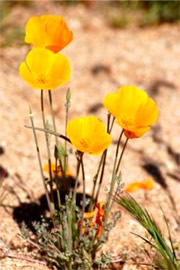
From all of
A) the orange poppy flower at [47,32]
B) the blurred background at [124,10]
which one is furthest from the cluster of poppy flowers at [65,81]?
the blurred background at [124,10]

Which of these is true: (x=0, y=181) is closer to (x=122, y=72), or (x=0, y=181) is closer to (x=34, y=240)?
(x=34, y=240)

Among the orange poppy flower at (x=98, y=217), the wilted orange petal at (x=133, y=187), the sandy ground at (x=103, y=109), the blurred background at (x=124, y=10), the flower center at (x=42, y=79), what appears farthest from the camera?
the blurred background at (x=124, y=10)

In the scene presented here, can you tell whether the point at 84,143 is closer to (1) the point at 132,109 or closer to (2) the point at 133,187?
(1) the point at 132,109

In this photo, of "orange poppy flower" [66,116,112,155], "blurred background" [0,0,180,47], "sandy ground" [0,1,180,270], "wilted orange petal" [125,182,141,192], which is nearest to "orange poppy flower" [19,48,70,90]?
"orange poppy flower" [66,116,112,155]

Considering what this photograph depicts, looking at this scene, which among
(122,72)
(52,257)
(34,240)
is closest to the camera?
(52,257)

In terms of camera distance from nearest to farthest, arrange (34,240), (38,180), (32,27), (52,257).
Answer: (32,27), (52,257), (34,240), (38,180)

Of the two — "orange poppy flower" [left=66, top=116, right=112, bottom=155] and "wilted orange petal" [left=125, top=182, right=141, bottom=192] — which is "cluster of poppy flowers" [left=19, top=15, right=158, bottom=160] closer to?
"orange poppy flower" [left=66, top=116, right=112, bottom=155]

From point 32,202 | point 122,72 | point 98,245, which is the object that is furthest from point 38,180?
point 122,72

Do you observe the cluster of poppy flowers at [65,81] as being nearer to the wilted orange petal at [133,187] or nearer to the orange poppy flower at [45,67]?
the orange poppy flower at [45,67]
